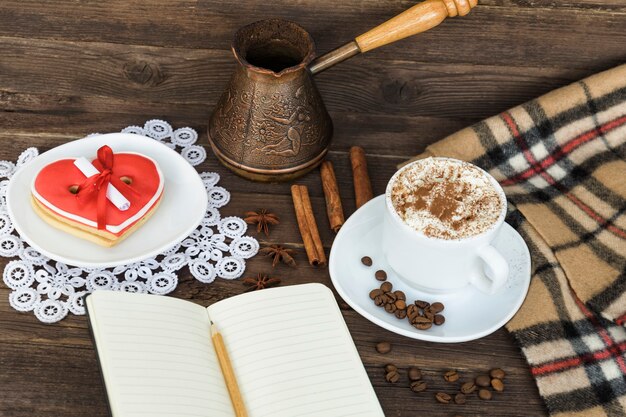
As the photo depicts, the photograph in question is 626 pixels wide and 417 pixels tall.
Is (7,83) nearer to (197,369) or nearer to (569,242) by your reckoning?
(197,369)

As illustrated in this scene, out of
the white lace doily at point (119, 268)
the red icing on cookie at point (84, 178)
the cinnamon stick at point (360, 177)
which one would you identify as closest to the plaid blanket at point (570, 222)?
the cinnamon stick at point (360, 177)

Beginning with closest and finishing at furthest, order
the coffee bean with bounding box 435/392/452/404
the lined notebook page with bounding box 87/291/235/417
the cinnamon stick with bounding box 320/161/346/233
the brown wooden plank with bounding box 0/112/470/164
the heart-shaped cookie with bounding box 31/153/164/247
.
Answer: the lined notebook page with bounding box 87/291/235/417 < the coffee bean with bounding box 435/392/452/404 < the heart-shaped cookie with bounding box 31/153/164/247 < the cinnamon stick with bounding box 320/161/346/233 < the brown wooden plank with bounding box 0/112/470/164

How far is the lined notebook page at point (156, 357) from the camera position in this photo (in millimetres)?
916

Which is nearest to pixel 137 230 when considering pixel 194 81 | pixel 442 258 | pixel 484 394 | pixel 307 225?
pixel 307 225

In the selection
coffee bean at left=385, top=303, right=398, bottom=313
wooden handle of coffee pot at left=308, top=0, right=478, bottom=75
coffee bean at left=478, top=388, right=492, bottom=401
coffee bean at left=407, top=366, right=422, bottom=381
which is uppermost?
wooden handle of coffee pot at left=308, top=0, right=478, bottom=75

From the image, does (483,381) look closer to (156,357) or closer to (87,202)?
(156,357)

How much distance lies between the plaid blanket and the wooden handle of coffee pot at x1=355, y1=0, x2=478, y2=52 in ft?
0.79

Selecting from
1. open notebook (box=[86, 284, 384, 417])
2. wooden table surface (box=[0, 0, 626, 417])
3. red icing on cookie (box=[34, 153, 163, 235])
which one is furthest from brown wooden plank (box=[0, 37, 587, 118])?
open notebook (box=[86, 284, 384, 417])

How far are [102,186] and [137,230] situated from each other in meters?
0.09

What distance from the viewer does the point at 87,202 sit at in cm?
119

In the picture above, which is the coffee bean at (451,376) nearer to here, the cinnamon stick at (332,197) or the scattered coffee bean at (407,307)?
the scattered coffee bean at (407,307)

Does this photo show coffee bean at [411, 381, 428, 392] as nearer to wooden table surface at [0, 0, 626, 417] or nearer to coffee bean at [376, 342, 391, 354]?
coffee bean at [376, 342, 391, 354]

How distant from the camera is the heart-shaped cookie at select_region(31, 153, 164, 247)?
3.85 feet

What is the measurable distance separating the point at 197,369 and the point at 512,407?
458 millimetres
